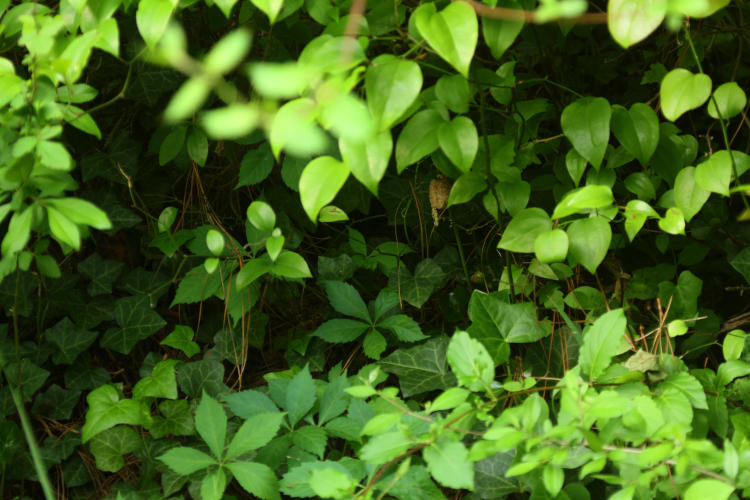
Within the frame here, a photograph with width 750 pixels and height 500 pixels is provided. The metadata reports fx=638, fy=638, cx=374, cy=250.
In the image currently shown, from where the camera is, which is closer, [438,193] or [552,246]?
[552,246]

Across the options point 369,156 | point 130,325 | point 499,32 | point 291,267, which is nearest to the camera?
point 369,156

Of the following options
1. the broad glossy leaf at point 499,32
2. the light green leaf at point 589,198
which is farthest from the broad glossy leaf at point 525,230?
the broad glossy leaf at point 499,32

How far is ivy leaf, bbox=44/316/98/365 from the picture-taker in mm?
1627

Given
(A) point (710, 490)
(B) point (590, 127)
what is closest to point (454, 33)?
(B) point (590, 127)

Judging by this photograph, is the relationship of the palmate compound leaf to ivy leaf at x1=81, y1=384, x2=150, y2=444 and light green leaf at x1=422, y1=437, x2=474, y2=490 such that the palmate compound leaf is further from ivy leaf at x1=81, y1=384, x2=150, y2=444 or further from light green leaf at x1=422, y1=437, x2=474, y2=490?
ivy leaf at x1=81, y1=384, x2=150, y2=444

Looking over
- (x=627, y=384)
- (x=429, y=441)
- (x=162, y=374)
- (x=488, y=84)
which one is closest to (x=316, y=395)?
(x=162, y=374)

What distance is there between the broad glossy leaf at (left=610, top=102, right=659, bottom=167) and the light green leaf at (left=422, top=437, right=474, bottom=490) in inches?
27.1

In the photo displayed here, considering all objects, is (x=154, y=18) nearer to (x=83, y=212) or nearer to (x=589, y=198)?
(x=83, y=212)

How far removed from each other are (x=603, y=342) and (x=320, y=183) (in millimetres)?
535

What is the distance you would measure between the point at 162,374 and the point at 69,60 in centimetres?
76

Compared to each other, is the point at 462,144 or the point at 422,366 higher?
the point at 462,144

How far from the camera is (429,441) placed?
0.94 metres

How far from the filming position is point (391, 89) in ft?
3.04

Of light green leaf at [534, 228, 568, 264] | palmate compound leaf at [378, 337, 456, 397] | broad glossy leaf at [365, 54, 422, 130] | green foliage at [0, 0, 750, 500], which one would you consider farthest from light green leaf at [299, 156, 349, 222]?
palmate compound leaf at [378, 337, 456, 397]
